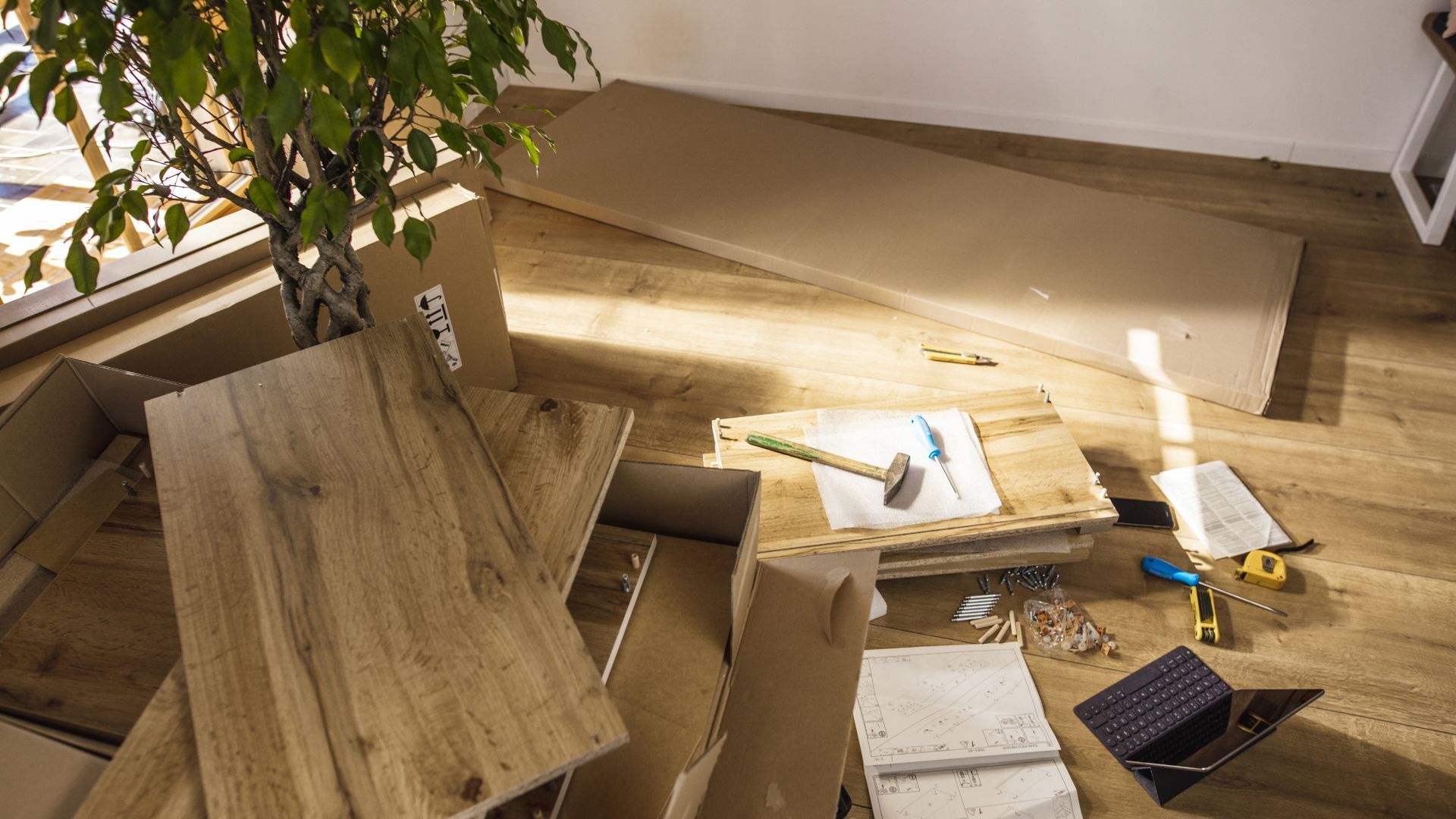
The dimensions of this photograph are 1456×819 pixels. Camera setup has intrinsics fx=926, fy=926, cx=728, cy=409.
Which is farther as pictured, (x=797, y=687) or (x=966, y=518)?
(x=966, y=518)

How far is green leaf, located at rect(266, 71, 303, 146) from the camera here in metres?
0.83

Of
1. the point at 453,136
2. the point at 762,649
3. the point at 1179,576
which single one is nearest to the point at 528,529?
the point at 762,649

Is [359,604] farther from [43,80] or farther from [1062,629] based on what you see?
[1062,629]

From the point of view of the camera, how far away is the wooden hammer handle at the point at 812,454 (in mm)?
1583

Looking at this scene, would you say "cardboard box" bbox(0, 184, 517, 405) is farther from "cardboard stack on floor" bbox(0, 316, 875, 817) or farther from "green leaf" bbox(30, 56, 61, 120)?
"green leaf" bbox(30, 56, 61, 120)

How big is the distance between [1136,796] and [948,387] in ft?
2.99

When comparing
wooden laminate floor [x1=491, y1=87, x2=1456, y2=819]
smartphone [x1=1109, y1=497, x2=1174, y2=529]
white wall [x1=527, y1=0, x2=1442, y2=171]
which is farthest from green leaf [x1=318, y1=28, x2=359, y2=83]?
white wall [x1=527, y1=0, x2=1442, y2=171]

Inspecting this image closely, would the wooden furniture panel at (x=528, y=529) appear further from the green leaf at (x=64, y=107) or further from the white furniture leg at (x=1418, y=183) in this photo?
the white furniture leg at (x=1418, y=183)

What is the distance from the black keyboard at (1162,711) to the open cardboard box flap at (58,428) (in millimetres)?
1322

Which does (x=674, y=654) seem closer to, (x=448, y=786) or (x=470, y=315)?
(x=448, y=786)

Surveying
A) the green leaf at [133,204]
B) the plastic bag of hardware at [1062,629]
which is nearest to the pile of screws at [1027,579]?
the plastic bag of hardware at [1062,629]

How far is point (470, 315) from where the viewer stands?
6.00 feet

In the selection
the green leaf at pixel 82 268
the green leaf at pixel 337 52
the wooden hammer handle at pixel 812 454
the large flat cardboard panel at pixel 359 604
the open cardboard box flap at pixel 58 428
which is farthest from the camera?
the wooden hammer handle at pixel 812 454

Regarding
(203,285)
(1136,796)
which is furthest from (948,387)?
(203,285)
